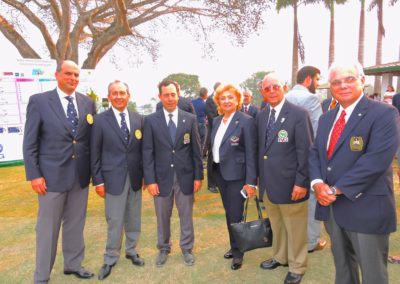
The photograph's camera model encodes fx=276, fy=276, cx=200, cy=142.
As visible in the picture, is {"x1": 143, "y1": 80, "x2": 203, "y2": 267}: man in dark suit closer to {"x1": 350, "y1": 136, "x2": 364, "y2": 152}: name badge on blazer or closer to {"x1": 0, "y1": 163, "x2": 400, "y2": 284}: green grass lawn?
{"x1": 0, "y1": 163, "x2": 400, "y2": 284}: green grass lawn

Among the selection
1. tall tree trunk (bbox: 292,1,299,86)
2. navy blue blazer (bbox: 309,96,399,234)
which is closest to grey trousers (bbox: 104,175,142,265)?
navy blue blazer (bbox: 309,96,399,234)

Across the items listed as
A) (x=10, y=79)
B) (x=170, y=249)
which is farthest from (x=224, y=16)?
(x=170, y=249)

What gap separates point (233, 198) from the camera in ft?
10.3

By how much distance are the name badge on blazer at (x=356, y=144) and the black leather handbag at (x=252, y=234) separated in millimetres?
1210

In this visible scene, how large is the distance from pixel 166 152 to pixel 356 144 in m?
1.94

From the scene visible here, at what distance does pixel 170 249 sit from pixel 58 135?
1916 millimetres

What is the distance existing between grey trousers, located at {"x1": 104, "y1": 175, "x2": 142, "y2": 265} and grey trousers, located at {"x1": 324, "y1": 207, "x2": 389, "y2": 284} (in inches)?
83.0

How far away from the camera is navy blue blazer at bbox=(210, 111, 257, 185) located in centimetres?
296

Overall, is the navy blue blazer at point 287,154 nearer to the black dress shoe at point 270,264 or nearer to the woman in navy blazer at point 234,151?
the woman in navy blazer at point 234,151

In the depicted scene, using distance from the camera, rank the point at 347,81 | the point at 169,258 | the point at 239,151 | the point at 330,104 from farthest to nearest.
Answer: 1. the point at 330,104
2. the point at 169,258
3. the point at 239,151
4. the point at 347,81

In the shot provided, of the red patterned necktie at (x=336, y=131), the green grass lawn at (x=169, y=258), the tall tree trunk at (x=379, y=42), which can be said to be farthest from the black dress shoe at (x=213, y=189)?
the tall tree trunk at (x=379, y=42)

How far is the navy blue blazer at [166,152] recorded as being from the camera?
315 centimetres

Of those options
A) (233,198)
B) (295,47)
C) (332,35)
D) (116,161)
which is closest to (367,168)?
(233,198)

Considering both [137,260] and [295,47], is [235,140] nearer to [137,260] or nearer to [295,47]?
[137,260]
